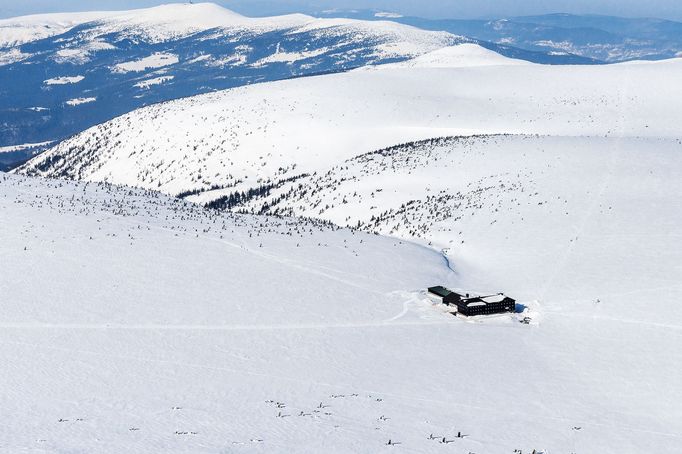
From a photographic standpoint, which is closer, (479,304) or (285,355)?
(285,355)

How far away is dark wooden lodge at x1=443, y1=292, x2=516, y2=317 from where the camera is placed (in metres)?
37.9

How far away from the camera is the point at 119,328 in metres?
30.4

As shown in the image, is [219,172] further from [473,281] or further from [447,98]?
[473,281]

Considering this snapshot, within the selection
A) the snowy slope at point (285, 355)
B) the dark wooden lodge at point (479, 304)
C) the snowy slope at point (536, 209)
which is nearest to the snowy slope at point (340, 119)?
the snowy slope at point (536, 209)

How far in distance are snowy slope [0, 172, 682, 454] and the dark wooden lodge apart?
85 centimetres

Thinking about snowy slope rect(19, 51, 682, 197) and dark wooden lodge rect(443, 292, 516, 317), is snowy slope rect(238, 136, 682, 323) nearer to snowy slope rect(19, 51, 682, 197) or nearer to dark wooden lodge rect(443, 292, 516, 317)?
dark wooden lodge rect(443, 292, 516, 317)

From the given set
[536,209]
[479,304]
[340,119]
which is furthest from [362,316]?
[340,119]

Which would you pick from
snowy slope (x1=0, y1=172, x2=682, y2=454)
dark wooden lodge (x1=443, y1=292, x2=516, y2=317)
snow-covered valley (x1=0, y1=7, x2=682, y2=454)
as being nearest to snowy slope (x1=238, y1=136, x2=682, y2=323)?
snow-covered valley (x1=0, y1=7, x2=682, y2=454)

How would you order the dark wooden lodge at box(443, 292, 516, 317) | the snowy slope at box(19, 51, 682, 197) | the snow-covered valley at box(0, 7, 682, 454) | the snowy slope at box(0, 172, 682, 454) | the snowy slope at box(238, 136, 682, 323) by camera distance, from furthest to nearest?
1. the snowy slope at box(19, 51, 682, 197)
2. the snowy slope at box(238, 136, 682, 323)
3. the dark wooden lodge at box(443, 292, 516, 317)
4. the snow-covered valley at box(0, 7, 682, 454)
5. the snowy slope at box(0, 172, 682, 454)

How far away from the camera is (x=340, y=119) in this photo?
152375 millimetres

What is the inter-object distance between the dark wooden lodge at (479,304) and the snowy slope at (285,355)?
0.85 meters

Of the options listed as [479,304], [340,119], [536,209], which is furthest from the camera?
[340,119]

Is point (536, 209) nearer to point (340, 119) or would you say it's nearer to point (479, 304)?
point (479, 304)

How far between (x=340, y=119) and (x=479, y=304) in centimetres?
11796
